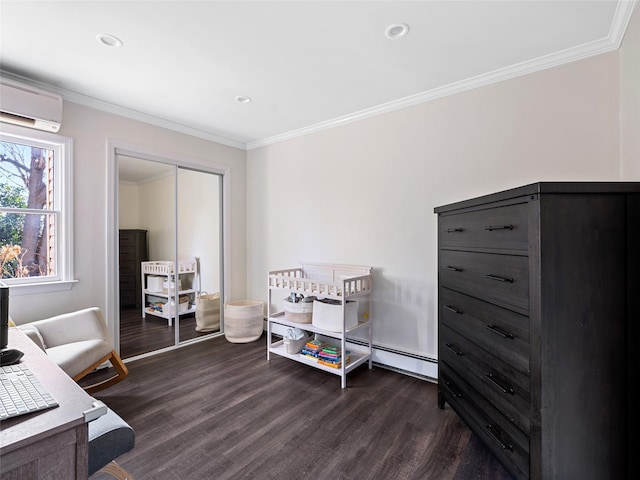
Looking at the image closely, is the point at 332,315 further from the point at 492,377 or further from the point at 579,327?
the point at 579,327

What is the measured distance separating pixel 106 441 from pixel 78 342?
57.1 inches

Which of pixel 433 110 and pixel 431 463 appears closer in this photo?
pixel 431 463

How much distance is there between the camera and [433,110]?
8.34 feet

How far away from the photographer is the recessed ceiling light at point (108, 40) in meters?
1.82

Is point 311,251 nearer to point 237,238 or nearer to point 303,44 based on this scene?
point 237,238

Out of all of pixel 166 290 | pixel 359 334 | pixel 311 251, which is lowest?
pixel 359 334

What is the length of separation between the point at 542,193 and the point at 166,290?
133 inches

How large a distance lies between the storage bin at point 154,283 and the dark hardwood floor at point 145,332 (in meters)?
0.24

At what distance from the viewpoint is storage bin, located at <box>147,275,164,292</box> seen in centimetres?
319

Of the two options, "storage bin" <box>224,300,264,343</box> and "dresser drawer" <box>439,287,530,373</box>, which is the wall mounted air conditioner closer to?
"storage bin" <box>224,300,264,343</box>

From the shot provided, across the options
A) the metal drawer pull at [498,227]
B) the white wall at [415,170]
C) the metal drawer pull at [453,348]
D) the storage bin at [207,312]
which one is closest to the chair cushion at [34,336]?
the storage bin at [207,312]

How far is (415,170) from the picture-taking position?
8.64 ft

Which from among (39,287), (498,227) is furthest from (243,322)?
(498,227)

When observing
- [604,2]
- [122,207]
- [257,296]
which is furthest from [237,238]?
[604,2]
